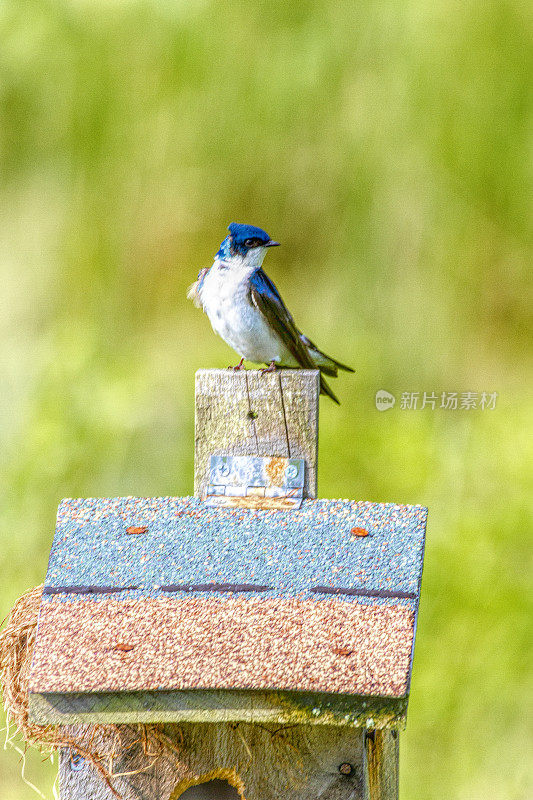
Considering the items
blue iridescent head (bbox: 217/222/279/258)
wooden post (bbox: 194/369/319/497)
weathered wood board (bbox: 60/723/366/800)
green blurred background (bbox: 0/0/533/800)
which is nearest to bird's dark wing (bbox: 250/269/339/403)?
blue iridescent head (bbox: 217/222/279/258)

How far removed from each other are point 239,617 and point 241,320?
0.91 metres

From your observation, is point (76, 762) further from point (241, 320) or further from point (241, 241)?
point (241, 241)

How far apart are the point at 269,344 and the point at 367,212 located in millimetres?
2701

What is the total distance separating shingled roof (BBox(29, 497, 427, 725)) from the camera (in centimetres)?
170

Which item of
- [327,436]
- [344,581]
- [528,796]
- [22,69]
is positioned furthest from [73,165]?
[528,796]

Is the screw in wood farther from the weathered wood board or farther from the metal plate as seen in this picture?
the metal plate

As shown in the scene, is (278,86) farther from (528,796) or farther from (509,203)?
(528,796)

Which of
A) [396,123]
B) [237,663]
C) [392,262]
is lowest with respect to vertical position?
[237,663]

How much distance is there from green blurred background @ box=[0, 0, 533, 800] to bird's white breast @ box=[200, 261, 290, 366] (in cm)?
231

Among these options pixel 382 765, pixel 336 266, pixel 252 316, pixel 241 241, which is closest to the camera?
pixel 382 765

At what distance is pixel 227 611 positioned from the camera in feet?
5.90

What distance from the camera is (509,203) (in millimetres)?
4879

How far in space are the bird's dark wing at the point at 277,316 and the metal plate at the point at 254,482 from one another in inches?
16.7

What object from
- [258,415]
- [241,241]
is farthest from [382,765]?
[241,241]
